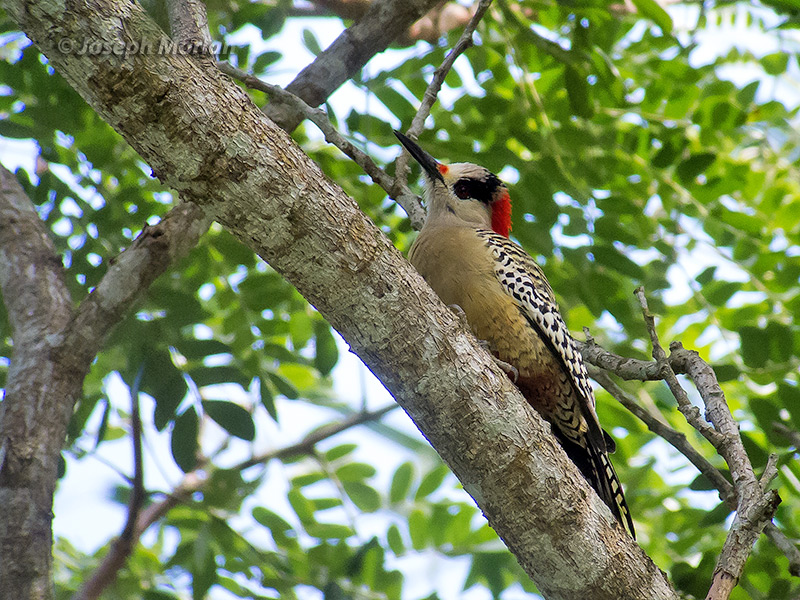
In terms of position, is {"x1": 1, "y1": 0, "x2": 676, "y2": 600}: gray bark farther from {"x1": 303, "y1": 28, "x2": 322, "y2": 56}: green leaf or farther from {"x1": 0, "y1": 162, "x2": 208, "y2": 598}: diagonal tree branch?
{"x1": 303, "y1": 28, "x2": 322, "y2": 56}: green leaf

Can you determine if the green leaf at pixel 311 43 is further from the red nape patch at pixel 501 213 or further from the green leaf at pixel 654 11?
the green leaf at pixel 654 11

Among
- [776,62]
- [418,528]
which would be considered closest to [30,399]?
[418,528]

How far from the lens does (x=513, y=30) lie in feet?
16.3

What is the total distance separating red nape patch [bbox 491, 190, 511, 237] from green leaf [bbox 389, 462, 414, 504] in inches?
68.8

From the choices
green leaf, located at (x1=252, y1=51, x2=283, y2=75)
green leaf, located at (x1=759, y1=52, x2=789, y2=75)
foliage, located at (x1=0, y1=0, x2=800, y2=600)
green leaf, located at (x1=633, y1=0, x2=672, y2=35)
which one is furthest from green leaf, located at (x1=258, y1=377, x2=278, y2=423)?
green leaf, located at (x1=759, y1=52, x2=789, y2=75)

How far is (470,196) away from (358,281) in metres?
2.58

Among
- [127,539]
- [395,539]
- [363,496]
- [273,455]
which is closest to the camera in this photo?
[127,539]

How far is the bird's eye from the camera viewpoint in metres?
5.07

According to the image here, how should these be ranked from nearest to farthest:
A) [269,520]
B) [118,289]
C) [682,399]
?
[682,399], [118,289], [269,520]

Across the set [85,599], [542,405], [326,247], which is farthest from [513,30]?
[85,599]

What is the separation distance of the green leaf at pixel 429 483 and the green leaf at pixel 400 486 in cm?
8

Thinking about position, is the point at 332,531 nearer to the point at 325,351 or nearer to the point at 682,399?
the point at 325,351

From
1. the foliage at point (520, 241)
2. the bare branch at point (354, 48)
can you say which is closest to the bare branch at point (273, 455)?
the foliage at point (520, 241)

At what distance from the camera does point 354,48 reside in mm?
4438
